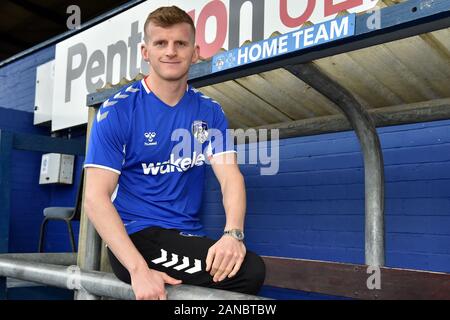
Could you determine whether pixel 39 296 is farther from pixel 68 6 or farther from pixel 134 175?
pixel 68 6

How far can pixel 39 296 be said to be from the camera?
3.46m

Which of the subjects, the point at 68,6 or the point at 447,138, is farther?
the point at 68,6

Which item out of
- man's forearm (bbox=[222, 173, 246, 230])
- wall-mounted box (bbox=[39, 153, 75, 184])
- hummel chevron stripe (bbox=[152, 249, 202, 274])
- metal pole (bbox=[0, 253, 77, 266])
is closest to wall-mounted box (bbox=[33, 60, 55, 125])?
wall-mounted box (bbox=[39, 153, 75, 184])

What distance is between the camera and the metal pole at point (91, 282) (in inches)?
46.7

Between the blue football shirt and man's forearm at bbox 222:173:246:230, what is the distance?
0.12m

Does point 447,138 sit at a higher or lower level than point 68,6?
lower

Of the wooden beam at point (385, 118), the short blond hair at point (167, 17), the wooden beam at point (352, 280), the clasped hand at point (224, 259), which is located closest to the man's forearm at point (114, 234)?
the clasped hand at point (224, 259)

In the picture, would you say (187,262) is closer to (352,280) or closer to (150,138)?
(150,138)

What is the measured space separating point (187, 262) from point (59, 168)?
628cm

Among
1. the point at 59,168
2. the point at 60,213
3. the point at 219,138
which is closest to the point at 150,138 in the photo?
the point at 219,138

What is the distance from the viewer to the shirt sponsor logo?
1.62 m

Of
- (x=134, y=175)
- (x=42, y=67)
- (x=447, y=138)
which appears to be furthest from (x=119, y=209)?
(x=42, y=67)

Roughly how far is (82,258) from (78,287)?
0.57 meters

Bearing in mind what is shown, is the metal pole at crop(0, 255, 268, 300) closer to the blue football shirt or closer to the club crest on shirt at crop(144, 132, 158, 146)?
the blue football shirt
